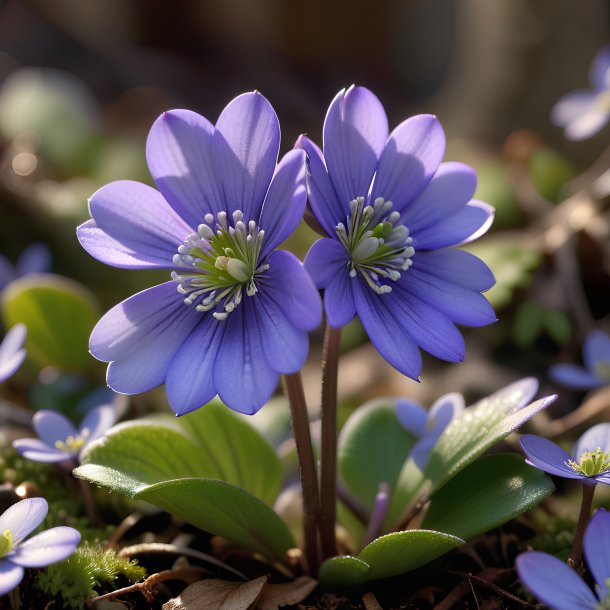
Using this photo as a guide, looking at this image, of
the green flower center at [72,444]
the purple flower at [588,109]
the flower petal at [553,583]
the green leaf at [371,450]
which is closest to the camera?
the flower petal at [553,583]

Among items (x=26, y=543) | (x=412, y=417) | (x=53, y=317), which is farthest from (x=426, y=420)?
(x=53, y=317)

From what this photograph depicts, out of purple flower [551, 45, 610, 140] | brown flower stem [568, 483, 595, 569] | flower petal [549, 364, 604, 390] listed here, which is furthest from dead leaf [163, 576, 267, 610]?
purple flower [551, 45, 610, 140]

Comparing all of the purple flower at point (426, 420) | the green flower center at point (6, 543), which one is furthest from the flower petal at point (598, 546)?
the green flower center at point (6, 543)

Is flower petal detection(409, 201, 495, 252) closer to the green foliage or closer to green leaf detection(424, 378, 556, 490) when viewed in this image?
green leaf detection(424, 378, 556, 490)

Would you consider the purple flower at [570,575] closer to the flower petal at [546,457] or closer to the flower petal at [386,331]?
the flower petal at [546,457]

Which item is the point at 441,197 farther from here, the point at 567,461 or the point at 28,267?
the point at 28,267

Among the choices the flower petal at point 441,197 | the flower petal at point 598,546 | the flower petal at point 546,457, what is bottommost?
the flower petal at point 598,546
